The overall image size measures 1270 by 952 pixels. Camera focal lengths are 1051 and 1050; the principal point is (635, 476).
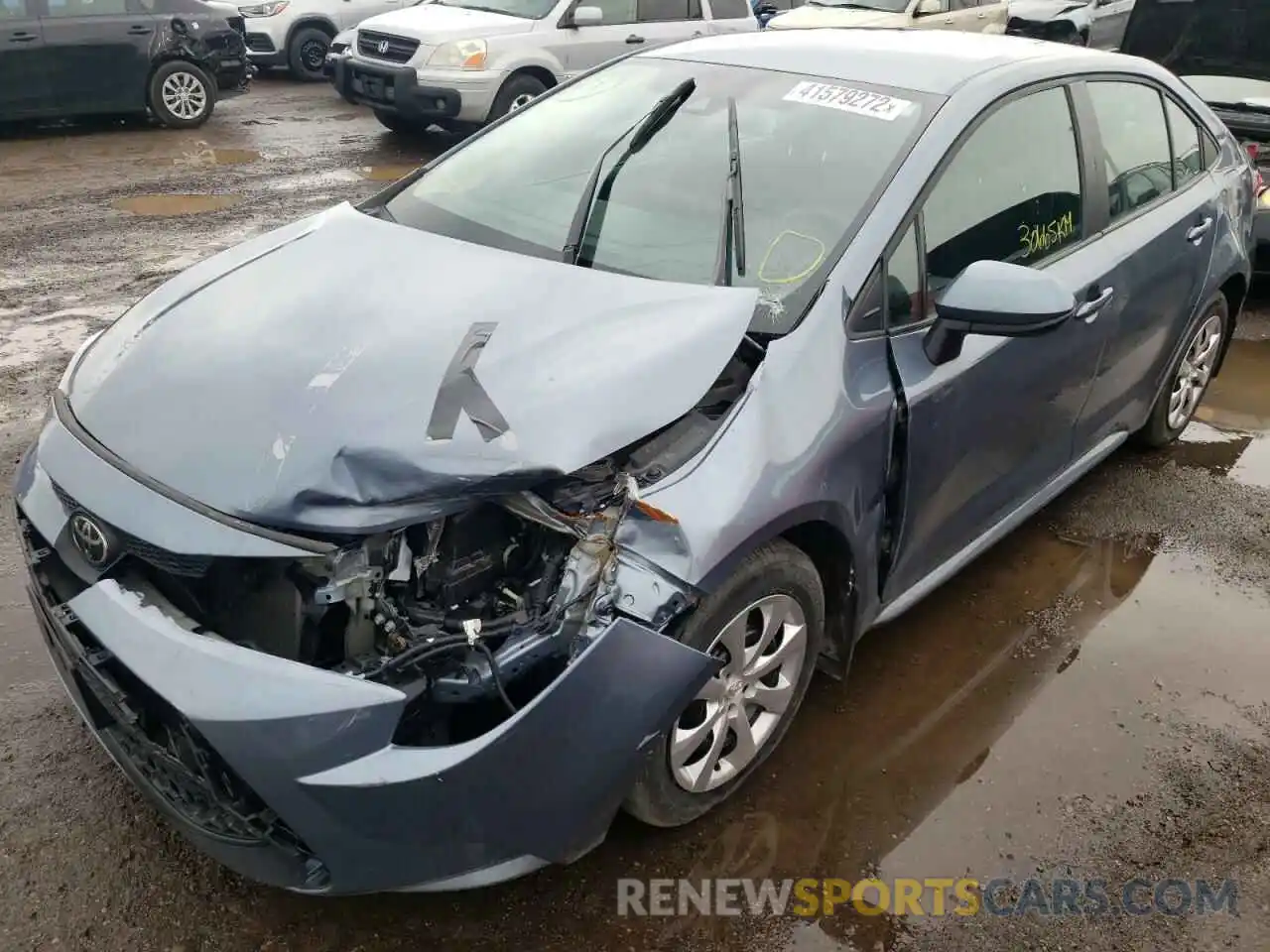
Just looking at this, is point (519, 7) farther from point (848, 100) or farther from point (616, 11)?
point (848, 100)

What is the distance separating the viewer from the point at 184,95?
9.97 metres

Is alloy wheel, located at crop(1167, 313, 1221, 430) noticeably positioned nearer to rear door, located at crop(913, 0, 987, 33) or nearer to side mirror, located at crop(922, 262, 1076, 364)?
side mirror, located at crop(922, 262, 1076, 364)

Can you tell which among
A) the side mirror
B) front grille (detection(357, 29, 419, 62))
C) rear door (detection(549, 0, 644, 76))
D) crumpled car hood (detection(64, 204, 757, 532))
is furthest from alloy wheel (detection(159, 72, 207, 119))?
the side mirror

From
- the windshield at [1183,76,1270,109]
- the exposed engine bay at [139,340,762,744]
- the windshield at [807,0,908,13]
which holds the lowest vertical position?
the exposed engine bay at [139,340,762,744]

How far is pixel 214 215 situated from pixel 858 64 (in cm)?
558

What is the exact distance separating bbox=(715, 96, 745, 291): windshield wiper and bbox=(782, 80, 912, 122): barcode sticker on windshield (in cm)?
29

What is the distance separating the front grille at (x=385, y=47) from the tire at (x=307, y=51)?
10.9 ft

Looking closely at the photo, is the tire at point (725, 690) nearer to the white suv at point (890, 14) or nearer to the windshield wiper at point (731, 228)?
the windshield wiper at point (731, 228)

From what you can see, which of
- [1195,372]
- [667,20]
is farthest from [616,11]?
[1195,372]

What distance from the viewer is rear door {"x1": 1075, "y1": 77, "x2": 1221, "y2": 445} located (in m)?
3.51

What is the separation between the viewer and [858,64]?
321cm

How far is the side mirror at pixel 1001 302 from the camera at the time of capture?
8.44 ft

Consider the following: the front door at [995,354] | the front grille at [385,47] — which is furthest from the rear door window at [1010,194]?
the front grille at [385,47]

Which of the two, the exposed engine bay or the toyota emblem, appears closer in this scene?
the exposed engine bay
